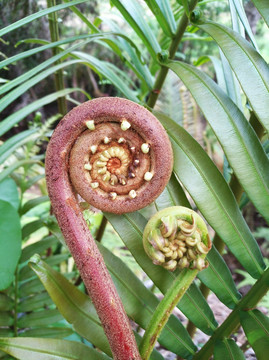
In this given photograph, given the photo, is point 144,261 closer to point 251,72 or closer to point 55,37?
point 251,72

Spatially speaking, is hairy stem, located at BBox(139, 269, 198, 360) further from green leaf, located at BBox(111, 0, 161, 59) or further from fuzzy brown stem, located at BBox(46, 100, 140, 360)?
green leaf, located at BBox(111, 0, 161, 59)

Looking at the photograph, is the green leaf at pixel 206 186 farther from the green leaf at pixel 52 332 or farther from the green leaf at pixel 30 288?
the green leaf at pixel 30 288

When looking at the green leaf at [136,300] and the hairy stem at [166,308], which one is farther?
the green leaf at [136,300]

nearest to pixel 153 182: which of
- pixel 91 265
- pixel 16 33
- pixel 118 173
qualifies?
pixel 118 173

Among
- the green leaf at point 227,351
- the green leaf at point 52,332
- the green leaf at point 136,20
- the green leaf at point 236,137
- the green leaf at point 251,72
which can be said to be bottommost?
the green leaf at point 52,332

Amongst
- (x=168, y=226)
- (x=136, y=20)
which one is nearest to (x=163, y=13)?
(x=136, y=20)

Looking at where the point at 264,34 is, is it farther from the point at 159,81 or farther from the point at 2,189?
the point at 2,189

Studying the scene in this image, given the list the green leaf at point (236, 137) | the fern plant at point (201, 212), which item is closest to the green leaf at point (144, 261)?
the fern plant at point (201, 212)
